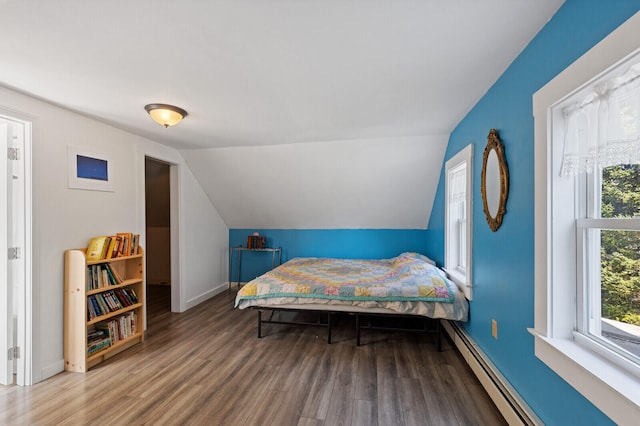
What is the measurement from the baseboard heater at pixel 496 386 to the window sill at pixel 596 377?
443 millimetres

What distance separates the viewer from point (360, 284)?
10.1ft

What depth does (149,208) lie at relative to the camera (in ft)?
17.3

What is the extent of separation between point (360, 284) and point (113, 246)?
8.20 ft

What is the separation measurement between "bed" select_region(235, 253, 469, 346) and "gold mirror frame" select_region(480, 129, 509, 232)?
0.98 m

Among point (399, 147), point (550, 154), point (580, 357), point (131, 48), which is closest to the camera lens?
point (580, 357)

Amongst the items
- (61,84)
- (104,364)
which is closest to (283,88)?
(61,84)

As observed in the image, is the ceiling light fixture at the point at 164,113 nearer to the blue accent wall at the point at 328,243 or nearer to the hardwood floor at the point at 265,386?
the hardwood floor at the point at 265,386


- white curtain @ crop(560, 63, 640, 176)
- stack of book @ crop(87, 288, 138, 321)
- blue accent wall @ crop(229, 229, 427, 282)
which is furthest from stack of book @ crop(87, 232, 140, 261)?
white curtain @ crop(560, 63, 640, 176)

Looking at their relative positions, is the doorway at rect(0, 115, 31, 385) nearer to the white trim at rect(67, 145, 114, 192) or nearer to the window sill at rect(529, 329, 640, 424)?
the white trim at rect(67, 145, 114, 192)

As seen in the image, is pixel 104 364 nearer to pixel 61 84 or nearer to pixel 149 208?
pixel 61 84

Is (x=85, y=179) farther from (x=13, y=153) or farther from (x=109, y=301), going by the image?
(x=109, y=301)

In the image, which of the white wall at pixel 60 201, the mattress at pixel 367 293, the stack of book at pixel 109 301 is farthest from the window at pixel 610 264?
the white wall at pixel 60 201

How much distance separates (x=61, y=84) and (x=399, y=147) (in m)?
3.29

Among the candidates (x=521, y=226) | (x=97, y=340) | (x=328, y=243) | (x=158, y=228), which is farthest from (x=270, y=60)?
(x=158, y=228)
